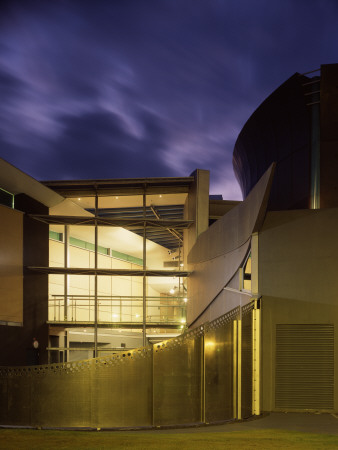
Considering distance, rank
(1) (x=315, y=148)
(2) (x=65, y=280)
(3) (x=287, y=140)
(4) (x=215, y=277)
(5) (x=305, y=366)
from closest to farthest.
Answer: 1. (5) (x=305, y=366)
2. (1) (x=315, y=148)
3. (4) (x=215, y=277)
4. (3) (x=287, y=140)
5. (2) (x=65, y=280)

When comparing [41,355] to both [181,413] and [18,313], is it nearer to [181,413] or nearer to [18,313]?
[18,313]

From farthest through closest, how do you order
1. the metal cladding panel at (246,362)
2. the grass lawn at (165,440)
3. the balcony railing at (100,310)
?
the balcony railing at (100,310) → the metal cladding panel at (246,362) → the grass lawn at (165,440)

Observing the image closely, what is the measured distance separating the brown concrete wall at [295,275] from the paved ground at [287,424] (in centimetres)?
64

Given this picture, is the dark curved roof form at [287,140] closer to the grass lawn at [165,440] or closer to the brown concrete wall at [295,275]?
the brown concrete wall at [295,275]

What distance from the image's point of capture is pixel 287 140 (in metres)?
13.4

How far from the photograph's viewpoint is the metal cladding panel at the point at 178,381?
740 centimetres

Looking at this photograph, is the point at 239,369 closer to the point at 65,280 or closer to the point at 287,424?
the point at 287,424

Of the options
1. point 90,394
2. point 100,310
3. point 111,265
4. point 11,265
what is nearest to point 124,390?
point 90,394

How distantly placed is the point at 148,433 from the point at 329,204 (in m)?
7.67

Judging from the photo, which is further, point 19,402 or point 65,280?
point 65,280

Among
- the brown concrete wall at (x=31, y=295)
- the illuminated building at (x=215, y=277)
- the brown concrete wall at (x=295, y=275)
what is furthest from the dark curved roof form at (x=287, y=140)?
the brown concrete wall at (x=31, y=295)

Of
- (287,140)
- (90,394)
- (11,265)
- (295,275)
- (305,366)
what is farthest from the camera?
(11,265)

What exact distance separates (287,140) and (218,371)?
26.6 feet

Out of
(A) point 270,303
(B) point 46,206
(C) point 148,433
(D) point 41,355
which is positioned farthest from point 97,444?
(B) point 46,206
